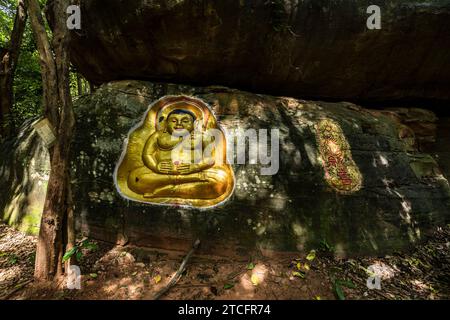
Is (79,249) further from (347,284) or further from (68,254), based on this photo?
(347,284)

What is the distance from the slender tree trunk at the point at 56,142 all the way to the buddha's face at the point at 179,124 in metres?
1.56

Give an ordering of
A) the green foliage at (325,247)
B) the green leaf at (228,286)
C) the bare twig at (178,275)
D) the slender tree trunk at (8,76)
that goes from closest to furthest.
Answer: the bare twig at (178,275)
the green leaf at (228,286)
the green foliage at (325,247)
the slender tree trunk at (8,76)

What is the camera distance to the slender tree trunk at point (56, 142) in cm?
284

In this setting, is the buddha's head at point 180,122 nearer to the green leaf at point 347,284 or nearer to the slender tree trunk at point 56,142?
the slender tree trunk at point 56,142

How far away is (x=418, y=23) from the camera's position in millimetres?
4324

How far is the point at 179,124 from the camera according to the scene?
414 centimetres

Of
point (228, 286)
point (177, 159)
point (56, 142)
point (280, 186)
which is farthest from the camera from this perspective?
point (177, 159)

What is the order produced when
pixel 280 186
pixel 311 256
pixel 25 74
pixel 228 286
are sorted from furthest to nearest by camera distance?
1. pixel 25 74
2. pixel 280 186
3. pixel 311 256
4. pixel 228 286

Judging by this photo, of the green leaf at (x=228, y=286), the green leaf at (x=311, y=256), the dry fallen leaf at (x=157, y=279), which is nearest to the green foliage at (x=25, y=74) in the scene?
the dry fallen leaf at (x=157, y=279)

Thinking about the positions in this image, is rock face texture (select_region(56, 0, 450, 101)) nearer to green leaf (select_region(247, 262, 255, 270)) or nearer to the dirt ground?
the dirt ground

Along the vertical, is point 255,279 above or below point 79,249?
below

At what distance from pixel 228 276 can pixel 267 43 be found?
13.5 feet

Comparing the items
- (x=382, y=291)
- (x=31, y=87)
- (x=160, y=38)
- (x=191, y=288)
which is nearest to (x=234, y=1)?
(x=160, y=38)

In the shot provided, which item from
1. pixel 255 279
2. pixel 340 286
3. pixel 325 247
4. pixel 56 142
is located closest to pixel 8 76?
pixel 56 142
